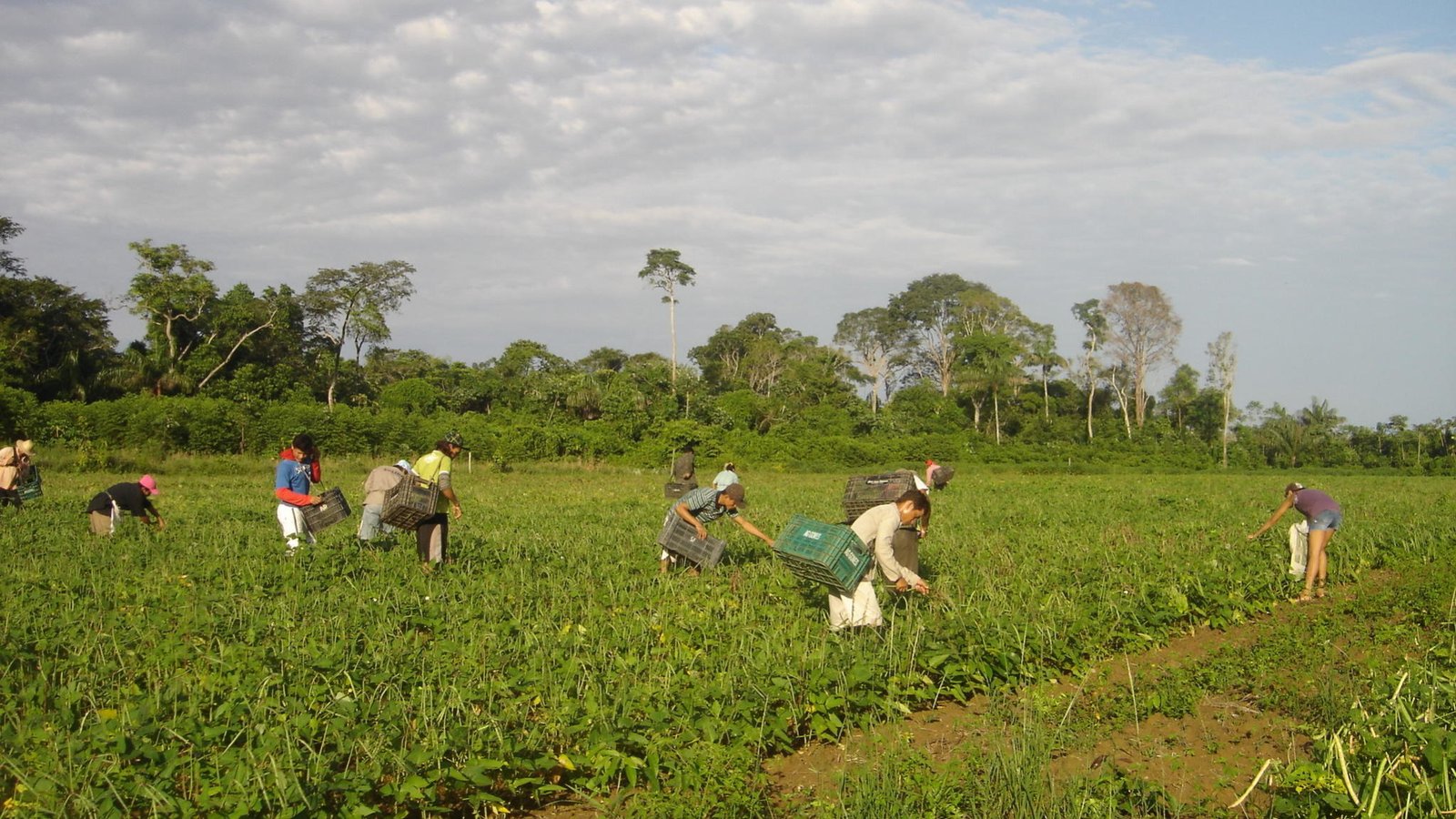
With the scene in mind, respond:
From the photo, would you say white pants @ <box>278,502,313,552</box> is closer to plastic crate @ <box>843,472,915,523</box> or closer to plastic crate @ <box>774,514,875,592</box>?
plastic crate @ <box>843,472,915,523</box>

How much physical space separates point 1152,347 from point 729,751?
61902 mm

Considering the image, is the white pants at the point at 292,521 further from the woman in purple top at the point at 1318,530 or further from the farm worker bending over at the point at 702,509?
the woman in purple top at the point at 1318,530

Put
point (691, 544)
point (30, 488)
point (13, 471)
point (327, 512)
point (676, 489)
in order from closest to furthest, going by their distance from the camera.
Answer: point (691, 544), point (327, 512), point (13, 471), point (30, 488), point (676, 489)

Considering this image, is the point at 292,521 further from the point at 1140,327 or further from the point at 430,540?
the point at 1140,327

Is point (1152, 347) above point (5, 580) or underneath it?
above

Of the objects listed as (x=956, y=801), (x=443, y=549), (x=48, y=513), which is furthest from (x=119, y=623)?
(x=48, y=513)

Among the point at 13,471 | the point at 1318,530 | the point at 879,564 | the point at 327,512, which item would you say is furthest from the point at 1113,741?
the point at 13,471

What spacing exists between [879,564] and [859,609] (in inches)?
14.4

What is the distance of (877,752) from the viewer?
587 cm

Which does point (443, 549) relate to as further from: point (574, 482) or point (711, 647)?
point (574, 482)

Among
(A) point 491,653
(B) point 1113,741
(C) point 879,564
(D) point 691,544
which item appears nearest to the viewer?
(B) point 1113,741

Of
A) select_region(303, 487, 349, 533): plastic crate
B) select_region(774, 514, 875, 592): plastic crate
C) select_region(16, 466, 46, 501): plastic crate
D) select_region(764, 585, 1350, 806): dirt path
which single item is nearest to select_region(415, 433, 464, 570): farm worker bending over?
select_region(303, 487, 349, 533): plastic crate

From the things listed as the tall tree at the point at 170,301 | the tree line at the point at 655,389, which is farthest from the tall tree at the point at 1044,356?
the tall tree at the point at 170,301

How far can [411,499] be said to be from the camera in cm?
971
